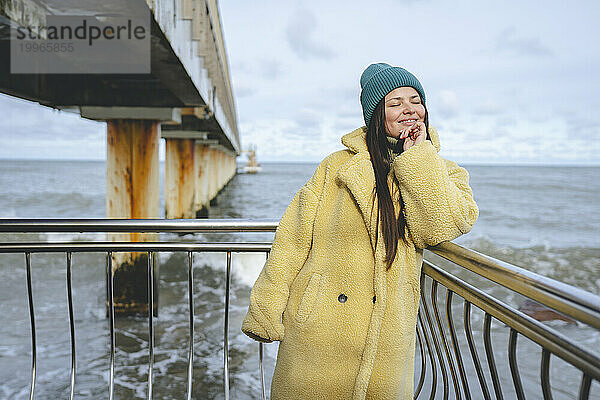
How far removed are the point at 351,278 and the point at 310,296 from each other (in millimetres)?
148

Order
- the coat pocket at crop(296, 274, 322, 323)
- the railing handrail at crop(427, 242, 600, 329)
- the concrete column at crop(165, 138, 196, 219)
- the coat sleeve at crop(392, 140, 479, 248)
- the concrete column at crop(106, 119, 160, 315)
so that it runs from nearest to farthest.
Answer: the railing handrail at crop(427, 242, 600, 329)
the coat sleeve at crop(392, 140, 479, 248)
the coat pocket at crop(296, 274, 322, 323)
the concrete column at crop(106, 119, 160, 315)
the concrete column at crop(165, 138, 196, 219)

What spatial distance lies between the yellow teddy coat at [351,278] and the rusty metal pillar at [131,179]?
4.96 m

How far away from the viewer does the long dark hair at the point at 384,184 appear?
1688 mm

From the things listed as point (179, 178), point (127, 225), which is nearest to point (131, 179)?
point (127, 225)

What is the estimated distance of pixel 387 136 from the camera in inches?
72.6

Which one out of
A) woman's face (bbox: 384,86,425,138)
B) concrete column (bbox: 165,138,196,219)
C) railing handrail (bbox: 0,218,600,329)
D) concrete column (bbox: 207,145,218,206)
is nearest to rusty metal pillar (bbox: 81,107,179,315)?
railing handrail (bbox: 0,218,600,329)

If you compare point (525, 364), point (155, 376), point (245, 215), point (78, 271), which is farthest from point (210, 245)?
point (245, 215)

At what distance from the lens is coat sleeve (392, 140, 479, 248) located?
1.62m

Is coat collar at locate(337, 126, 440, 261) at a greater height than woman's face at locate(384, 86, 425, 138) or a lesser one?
lesser

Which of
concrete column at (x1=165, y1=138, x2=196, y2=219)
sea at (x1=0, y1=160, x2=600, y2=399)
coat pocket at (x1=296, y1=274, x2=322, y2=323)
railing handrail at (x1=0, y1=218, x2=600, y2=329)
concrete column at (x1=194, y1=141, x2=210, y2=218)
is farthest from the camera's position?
concrete column at (x1=194, y1=141, x2=210, y2=218)

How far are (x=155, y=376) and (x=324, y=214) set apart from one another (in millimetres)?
3859

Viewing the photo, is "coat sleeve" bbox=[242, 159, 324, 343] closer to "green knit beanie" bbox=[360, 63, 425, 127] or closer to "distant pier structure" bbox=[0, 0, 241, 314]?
"green knit beanie" bbox=[360, 63, 425, 127]

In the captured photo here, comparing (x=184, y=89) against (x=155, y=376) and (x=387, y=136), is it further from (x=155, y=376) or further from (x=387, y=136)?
(x=387, y=136)

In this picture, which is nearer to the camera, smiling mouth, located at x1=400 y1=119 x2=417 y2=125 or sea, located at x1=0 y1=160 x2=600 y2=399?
smiling mouth, located at x1=400 y1=119 x2=417 y2=125
